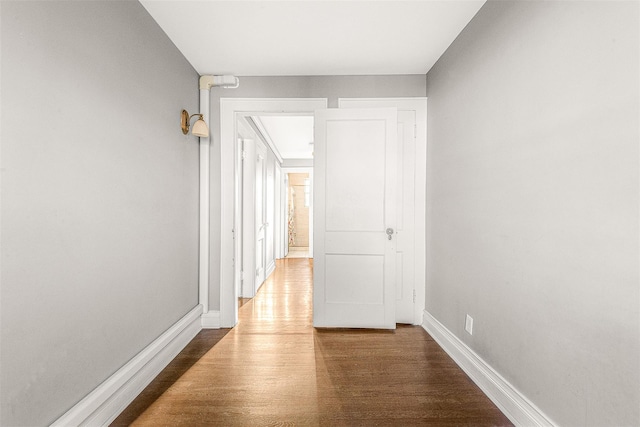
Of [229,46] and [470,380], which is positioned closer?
[470,380]

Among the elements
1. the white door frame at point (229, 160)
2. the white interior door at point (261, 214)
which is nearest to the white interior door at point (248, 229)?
the white interior door at point (261, 214)

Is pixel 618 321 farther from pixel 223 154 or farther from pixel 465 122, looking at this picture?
pixel 223 154

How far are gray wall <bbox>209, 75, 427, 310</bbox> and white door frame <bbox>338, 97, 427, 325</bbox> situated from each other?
0.06 meters

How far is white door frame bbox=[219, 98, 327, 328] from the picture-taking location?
2.82 m

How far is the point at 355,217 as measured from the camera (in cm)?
279

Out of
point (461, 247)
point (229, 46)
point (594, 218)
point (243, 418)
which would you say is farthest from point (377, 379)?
point (229, 46)

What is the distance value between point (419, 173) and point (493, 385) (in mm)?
1793

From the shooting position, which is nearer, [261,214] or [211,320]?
[211,320]

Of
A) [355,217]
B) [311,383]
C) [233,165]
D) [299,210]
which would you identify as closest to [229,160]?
[233,165]

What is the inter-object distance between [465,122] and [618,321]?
147 cm

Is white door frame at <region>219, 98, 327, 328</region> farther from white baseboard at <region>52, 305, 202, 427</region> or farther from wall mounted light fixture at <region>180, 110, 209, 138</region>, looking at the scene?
white baseboard at <region>52, 305, 202, 427</region>

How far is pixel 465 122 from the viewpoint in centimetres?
210

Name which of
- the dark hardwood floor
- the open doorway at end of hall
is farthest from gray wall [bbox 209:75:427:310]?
the open doorway at end of hall

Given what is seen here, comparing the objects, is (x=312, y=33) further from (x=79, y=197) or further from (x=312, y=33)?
(x=79, y=197)
